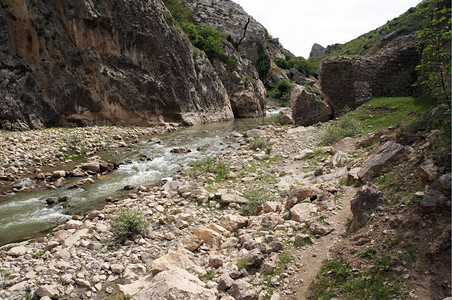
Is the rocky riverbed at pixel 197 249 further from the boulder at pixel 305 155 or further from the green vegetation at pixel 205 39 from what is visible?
the green vegetation at pixel 205 39

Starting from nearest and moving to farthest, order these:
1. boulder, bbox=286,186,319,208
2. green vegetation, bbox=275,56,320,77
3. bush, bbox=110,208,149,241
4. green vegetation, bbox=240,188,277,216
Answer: bush, bbox=110,208,149,241 → boulder, bbox=286,186,319,208 → green vegetation, bbox=240,188,277,216 → green vegetation, bbox=275,56,320,77

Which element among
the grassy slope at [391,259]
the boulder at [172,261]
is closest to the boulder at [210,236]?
the boulder at [172,261]

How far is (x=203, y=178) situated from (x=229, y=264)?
6810 mm

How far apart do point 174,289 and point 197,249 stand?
2173 mm

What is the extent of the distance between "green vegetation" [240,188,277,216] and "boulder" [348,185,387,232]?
3.42 metres

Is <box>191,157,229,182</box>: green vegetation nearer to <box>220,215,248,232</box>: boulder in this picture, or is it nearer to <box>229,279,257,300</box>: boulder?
<box>220,215,248,232</box>: boulder

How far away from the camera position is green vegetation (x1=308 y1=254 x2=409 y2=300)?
147 inches

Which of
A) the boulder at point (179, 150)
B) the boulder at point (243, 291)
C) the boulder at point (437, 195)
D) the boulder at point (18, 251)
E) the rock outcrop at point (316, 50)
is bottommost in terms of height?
the boulder at point (18, 251)

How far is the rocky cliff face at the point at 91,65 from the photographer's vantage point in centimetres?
2097

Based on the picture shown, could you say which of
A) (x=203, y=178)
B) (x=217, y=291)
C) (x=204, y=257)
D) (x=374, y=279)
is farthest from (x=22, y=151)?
(x=374, y=279)

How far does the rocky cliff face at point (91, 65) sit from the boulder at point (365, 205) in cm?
2243

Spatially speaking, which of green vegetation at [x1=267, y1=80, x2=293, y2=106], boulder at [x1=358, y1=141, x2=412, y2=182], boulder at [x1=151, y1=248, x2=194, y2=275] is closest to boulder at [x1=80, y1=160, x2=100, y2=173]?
boulder at [x1=151, y1=248, x2=194, y2=275]

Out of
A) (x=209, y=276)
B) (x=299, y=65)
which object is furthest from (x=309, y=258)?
(x=299, y=65)

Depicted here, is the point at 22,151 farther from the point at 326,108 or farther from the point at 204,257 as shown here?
the point at 326,108
